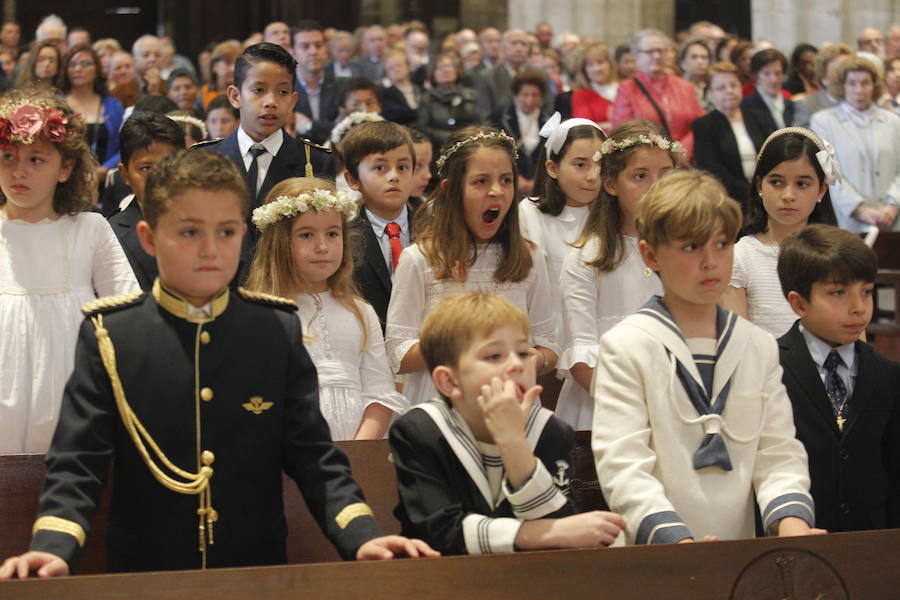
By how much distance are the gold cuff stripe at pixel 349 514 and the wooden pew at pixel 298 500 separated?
2.49 feet

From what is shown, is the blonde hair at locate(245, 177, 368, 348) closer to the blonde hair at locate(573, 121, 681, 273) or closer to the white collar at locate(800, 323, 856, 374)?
the blonde hair at locate(573, 121, 681, 273)

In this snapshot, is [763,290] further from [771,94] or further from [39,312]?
[771,94]

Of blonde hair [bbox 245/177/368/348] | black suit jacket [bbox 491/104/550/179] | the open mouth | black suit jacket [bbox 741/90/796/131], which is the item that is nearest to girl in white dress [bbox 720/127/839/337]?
the open mouth

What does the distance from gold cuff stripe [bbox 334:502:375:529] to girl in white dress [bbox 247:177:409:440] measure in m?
1.33

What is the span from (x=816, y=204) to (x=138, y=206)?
8.74 feet

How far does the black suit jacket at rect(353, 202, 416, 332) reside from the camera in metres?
4.88

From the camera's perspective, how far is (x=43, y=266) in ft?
12.5

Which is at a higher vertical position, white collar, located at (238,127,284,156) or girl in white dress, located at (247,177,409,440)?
white collar, located at (238,127,284,156)

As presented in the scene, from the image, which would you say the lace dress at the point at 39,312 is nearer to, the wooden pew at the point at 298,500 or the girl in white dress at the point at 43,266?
the girl in white dress at the point at 43,266

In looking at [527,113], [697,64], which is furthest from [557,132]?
[697,64]

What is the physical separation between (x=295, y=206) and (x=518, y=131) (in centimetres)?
598

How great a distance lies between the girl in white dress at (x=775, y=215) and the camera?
176 inches

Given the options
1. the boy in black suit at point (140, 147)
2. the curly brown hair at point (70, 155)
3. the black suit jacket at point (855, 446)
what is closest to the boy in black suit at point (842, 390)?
the black suit jacket at point (855, 446)

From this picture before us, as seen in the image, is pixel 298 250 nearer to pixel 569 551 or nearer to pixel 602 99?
pixel 569 551
